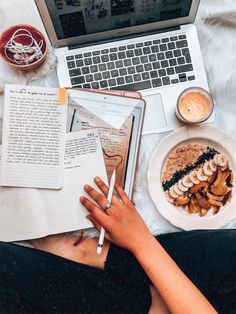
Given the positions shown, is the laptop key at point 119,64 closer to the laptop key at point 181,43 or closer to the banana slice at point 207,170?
the laptop key at point 181,43

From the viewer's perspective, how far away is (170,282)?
703mm

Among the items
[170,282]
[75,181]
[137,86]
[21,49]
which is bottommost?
[170,282]

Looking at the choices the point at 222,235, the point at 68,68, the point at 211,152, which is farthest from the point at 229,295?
the point at 68,68

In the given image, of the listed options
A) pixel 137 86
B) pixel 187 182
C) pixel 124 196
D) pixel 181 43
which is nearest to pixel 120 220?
pixel 124 196

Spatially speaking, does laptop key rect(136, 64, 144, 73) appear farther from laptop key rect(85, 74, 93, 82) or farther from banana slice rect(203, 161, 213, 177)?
banana slice rect(203, 161, 213, 177)

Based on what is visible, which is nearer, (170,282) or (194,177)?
(170,282)

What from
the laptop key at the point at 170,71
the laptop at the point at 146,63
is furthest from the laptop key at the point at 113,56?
the laptop key at the point at 170,71

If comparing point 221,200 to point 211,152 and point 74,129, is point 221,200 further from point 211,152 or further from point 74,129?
point 74,129

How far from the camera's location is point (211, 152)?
2.67 feet

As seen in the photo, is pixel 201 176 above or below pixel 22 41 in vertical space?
below

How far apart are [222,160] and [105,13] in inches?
13.8

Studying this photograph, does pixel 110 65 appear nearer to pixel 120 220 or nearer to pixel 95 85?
pixel 95 85

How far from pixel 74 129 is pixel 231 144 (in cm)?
30

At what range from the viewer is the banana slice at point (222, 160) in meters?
0.80
